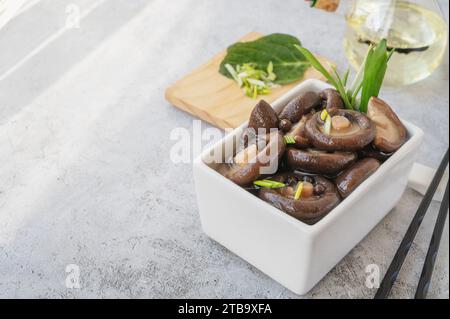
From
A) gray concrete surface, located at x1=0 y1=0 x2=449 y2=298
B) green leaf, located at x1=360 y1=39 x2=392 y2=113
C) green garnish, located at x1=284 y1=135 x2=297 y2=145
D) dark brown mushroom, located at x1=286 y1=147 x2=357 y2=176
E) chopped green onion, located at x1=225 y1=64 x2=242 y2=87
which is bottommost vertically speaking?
gray concrete surface, located at x1=0 y1=0 x2=449 y2=298

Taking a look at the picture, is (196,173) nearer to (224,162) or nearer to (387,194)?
(224,162)

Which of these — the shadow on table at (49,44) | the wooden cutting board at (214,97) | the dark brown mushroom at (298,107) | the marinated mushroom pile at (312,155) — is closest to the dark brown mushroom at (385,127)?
the marinated mushroom pile at (312,155)

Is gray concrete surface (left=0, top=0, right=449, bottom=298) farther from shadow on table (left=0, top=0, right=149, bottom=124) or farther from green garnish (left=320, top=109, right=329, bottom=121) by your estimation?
green garnish (left=320, top=109, right=329, bottom=121)

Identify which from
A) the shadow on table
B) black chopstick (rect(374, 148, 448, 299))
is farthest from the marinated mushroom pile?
the shadow on table

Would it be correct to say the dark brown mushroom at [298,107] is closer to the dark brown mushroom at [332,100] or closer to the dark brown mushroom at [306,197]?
the dark brown mushroom at [332,100]

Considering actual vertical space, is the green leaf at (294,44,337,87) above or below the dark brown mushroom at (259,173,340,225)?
above

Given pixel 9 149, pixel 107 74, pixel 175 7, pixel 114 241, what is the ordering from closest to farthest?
pixel 114 241 → pixel 9 149 → pixel 107 74 → pixel 175 7

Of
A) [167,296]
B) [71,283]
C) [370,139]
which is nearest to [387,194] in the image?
[370,139]
